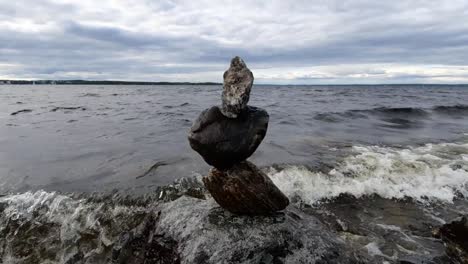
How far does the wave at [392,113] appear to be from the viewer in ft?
85.5

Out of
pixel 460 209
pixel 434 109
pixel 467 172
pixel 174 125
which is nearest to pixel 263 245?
pixel 460 209

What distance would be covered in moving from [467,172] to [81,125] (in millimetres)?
19313

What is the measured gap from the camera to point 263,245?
200 inches

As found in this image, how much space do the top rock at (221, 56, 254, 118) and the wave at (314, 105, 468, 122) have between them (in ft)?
64.5

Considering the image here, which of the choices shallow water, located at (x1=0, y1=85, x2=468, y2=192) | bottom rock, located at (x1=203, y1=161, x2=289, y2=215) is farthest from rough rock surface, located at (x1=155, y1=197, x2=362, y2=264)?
shallow water, located at (x1=0, y1=85, x2=468, y2=192)

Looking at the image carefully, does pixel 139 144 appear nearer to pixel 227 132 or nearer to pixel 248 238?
pixel 227 132

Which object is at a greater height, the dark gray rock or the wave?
the dark gray rock

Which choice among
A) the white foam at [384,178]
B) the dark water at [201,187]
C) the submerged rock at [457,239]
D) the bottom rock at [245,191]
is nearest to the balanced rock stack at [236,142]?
the bottom rock at [245,191]

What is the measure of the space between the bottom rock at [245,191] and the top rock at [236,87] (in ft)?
3.30

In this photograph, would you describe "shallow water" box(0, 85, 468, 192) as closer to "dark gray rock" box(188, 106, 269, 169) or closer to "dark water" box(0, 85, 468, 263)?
"dark water" box(0, 85, 468, 263)

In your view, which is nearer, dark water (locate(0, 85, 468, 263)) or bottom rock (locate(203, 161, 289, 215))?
bottom rock (locate(203, 161, 289, 215))

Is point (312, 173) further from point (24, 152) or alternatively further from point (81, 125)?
point (81, 125)

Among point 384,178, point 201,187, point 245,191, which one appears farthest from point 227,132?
point 384,178

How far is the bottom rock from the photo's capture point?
5793mm
